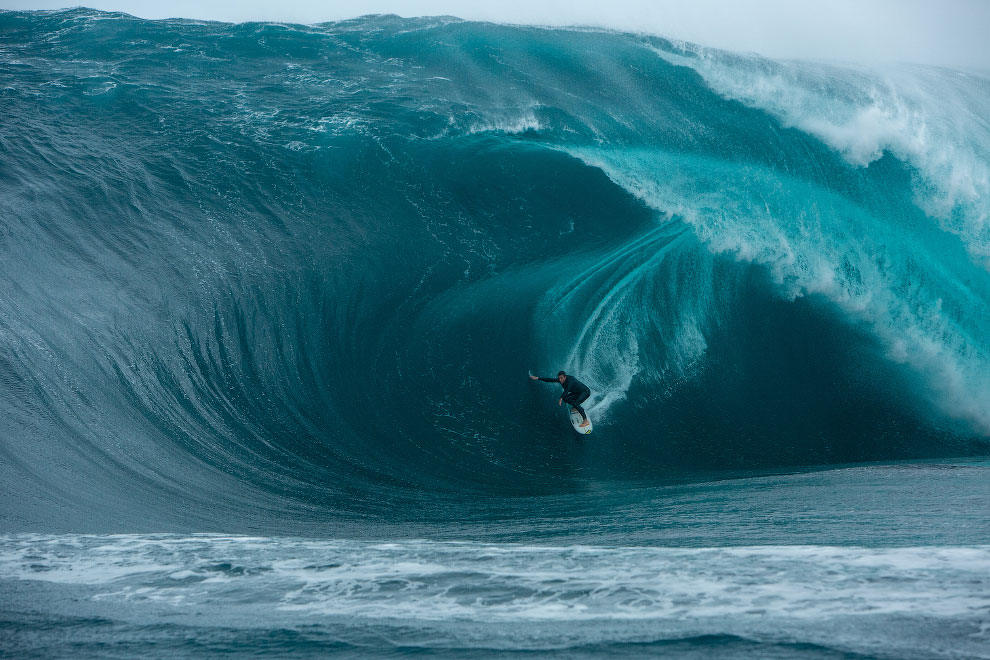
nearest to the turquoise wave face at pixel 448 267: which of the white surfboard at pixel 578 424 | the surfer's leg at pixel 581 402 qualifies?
the white surfboard at pixel 578 424

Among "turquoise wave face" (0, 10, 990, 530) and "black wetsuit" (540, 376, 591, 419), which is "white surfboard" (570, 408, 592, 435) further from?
"black wetsuit" (540, 376, 591, 419)

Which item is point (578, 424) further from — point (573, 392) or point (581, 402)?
point (573, 392)

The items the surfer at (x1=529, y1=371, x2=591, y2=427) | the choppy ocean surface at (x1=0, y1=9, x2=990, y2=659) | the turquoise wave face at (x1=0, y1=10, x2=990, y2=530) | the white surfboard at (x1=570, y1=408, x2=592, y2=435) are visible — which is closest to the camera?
the choppy ocean surface at (x1=0, y1=9, x2=990, y2=659)

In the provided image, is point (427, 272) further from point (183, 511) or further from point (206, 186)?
point (183, 511)

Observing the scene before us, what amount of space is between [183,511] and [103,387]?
223cm

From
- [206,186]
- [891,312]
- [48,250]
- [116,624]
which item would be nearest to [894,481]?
[891,312]

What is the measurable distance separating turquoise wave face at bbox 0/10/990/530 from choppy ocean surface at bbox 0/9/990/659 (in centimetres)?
5

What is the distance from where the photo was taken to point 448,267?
954 cm

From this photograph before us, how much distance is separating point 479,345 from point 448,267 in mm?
1401

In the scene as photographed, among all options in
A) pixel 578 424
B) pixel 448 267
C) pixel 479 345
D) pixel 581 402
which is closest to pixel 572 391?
pixel 581 402

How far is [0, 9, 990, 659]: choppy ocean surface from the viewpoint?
4164 mm

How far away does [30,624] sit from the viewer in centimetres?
392

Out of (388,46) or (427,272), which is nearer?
(427,272)

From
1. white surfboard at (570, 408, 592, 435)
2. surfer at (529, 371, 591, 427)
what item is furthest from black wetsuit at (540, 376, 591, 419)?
white surfboard at (570, 408, 592, 435)
